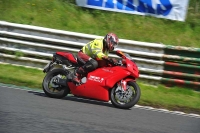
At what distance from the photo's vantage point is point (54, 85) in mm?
8938

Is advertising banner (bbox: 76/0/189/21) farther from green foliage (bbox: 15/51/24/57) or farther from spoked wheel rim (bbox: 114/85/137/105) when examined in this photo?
spoked wheel rim (bbox: 114/85/137/105)

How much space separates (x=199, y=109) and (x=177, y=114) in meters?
1.01

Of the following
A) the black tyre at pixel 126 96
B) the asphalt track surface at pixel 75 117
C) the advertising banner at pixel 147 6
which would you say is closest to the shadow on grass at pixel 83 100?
the asphalt track surface at pixel 75 117

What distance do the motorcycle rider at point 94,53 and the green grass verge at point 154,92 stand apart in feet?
4.54

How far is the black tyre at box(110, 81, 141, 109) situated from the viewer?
27.2 feet

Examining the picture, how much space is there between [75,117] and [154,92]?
3.92m

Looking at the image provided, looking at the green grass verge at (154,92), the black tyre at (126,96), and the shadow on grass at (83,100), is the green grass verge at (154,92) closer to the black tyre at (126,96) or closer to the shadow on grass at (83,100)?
the shadow on grass at (83,100)

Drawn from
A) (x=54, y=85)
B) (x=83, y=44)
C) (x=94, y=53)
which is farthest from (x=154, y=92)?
(x=54, y=85)

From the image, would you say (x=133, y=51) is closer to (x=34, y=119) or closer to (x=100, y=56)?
(x=100, y=56)

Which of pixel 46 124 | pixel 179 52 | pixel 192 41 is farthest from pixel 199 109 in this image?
pixel 46 124

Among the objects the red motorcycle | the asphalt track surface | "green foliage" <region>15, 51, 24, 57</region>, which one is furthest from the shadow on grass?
"green foliage" <region>15, 51, 24, 57</region>

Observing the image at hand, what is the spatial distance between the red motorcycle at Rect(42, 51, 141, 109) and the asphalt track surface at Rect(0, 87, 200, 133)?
0.58 feet

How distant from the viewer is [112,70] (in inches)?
338

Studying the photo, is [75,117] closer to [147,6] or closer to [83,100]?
[83,100]
